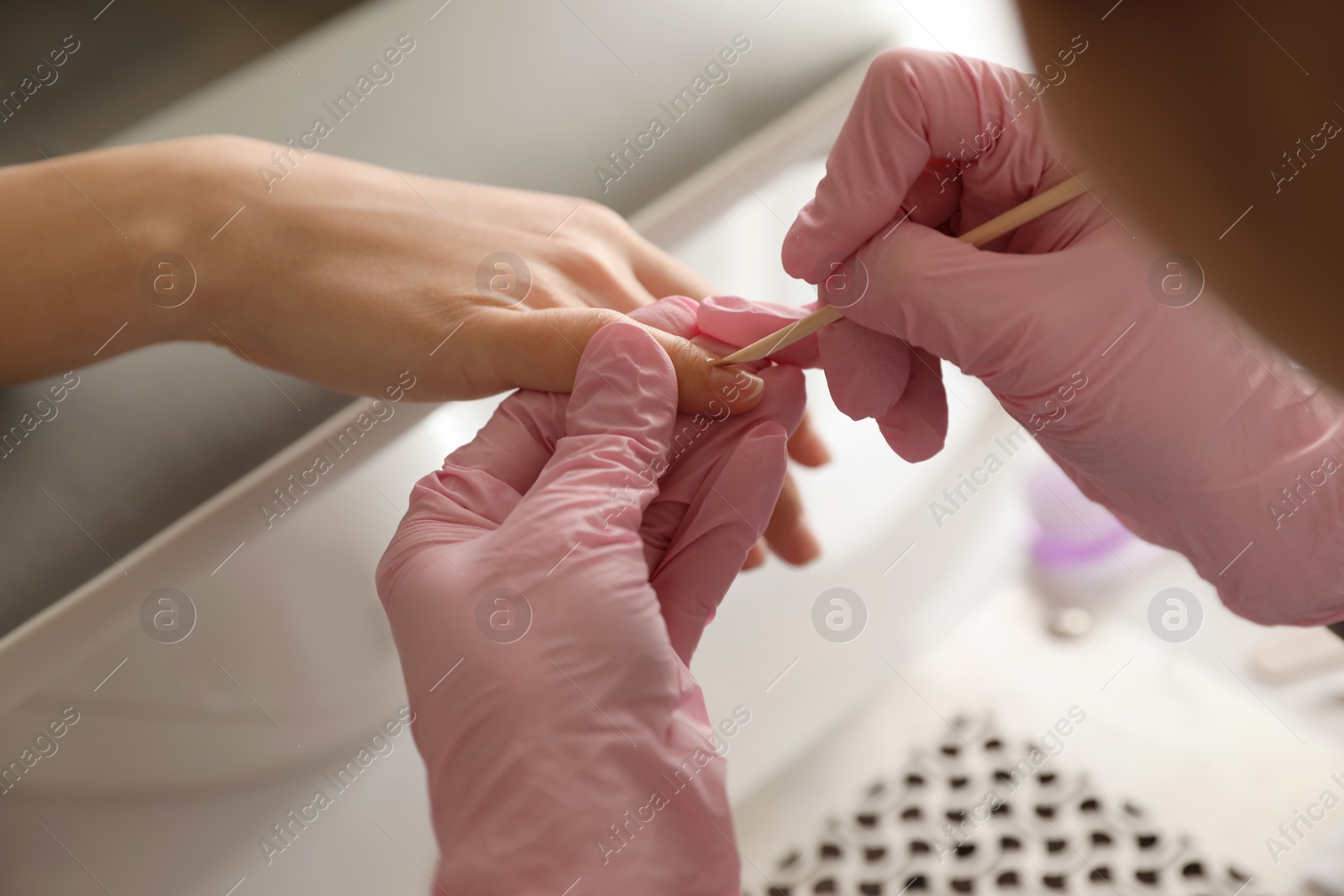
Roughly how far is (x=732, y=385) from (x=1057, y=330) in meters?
0.23

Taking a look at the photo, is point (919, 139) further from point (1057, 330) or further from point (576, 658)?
point (576, 658)

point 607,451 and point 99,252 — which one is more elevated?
point 99,252

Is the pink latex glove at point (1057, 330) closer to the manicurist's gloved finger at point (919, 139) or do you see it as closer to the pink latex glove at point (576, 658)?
the manicurist's gloved finger at point (919, 139)

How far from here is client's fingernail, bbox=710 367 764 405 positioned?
2.17 ft

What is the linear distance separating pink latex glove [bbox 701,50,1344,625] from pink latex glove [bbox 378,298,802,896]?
14 centimetres

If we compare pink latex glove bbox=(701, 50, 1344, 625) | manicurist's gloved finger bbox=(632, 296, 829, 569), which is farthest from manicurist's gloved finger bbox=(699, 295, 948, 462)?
manicurist's gloved finger bbox=(632, 296, 829, 569)

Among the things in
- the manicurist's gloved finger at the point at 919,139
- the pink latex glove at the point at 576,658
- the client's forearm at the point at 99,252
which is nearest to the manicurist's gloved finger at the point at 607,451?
the pink latex glove at the point at 576,658

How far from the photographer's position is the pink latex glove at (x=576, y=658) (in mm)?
544

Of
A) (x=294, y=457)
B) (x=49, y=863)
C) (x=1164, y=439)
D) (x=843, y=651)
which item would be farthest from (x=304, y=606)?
(x=1164, y=439)

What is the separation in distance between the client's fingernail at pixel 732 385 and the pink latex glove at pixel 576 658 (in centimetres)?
3

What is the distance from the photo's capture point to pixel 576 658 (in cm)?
55

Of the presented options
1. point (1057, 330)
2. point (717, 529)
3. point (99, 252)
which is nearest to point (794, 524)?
point (717, 529)

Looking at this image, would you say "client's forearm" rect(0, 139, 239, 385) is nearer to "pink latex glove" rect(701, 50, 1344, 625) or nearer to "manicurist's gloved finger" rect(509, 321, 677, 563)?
"manicurist's gloved finger" rect(509, 321, 677, 563)

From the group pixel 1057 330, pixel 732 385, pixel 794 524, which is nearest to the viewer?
pixel 1057 330
